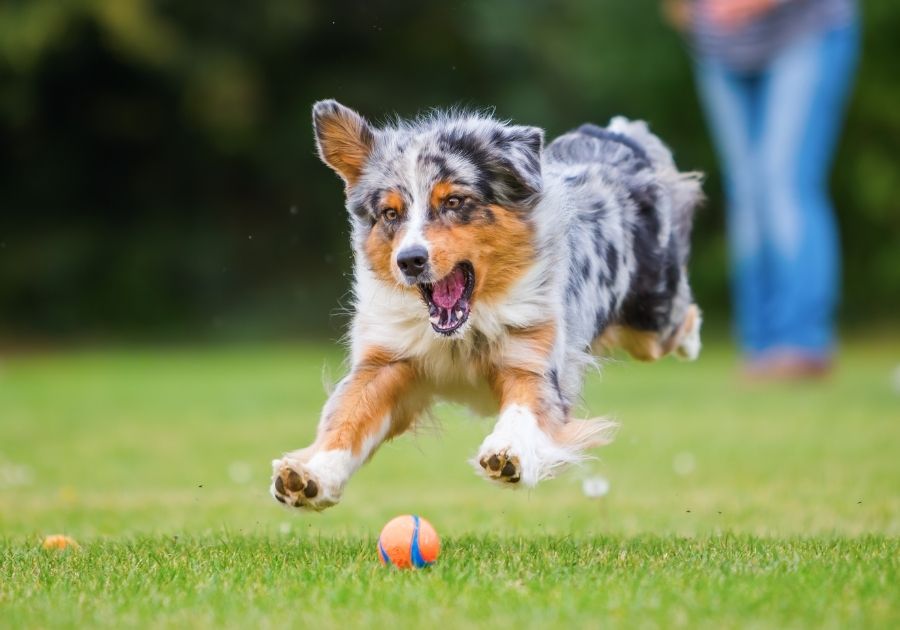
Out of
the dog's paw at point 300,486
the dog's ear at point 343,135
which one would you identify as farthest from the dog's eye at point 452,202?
the dog's paw at point 300,486

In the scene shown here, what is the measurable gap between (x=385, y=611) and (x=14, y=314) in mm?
21719

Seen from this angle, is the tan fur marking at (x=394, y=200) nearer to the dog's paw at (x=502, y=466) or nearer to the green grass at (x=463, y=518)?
the green grass at (x=463, y=518)

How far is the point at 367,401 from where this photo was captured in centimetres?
519

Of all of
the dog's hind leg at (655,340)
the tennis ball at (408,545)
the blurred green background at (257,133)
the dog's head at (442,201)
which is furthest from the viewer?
the blurred green background at (257,133)

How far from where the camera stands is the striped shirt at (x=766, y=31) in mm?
13094

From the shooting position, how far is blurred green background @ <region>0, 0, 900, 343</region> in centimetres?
2238

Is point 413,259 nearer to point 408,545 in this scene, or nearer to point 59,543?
point 408,545

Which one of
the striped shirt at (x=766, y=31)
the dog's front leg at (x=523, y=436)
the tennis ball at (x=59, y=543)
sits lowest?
the tennis ball at (x=59, y=543)

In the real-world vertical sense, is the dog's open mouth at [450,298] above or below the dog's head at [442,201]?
below

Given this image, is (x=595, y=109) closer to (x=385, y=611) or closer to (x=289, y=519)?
(x=289, y=519)

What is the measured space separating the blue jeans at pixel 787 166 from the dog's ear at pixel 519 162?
8.58m

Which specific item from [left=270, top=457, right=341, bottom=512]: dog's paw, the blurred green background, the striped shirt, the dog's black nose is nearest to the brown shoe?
the striped shirt

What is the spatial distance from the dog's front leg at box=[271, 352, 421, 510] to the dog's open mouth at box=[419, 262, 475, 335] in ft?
0.98

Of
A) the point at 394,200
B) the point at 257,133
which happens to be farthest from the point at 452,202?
the point at 257,133
